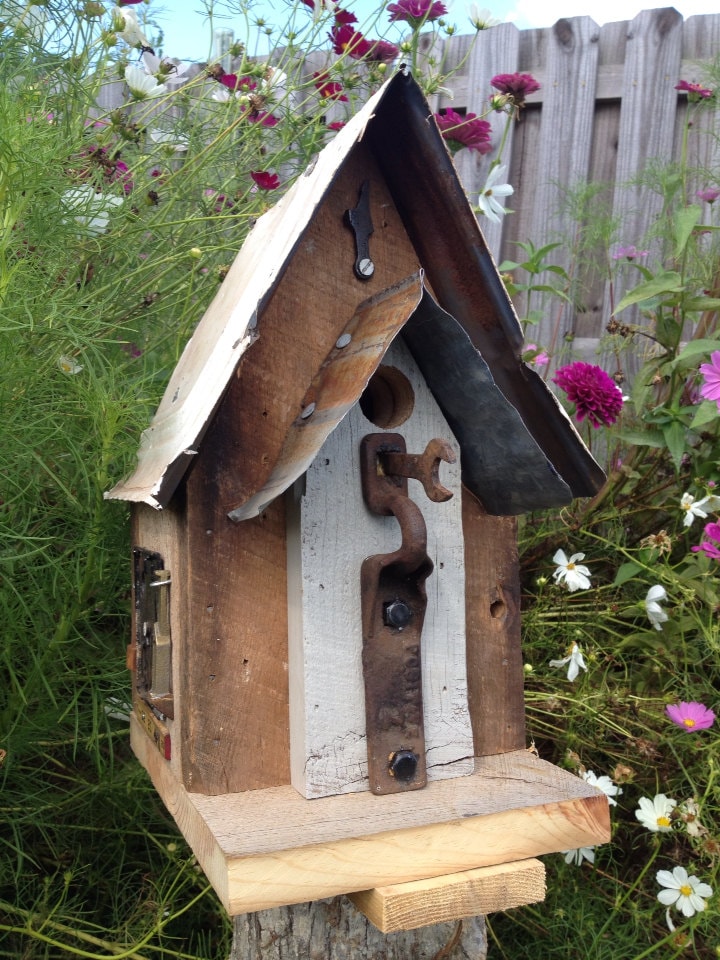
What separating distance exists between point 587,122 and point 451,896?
277cm

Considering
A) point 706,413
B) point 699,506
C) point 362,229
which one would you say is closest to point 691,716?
point 699,506

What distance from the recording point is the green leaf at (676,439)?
2.08m

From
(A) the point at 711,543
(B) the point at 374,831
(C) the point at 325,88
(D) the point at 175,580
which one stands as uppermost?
(C) the point at 325,88

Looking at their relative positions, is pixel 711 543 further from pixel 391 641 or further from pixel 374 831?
pixel 374 831

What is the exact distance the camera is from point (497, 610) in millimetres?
1429

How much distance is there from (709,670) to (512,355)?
1249 millimetres

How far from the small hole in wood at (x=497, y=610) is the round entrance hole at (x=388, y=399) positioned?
34cm

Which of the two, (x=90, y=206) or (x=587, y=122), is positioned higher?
(x=587, y=122)

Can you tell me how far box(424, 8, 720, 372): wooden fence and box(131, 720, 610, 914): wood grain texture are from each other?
80.0 inches

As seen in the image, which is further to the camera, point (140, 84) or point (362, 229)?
point (140, 84)

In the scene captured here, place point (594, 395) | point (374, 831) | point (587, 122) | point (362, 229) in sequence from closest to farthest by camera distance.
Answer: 1. point (374, 831)
2. point (362, 229)
3. point (594, 395)
4. point (587, 122)

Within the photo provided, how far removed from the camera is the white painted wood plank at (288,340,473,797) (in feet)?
3.97

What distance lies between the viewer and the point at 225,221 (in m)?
2.08

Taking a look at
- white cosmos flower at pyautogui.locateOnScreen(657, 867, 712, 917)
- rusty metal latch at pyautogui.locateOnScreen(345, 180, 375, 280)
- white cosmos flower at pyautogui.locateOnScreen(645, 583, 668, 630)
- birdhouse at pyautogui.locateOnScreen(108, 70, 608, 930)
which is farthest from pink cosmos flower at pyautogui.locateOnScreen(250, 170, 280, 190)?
white cosmos flower at pyautogui.locateOnScreen(657, 867, 712, 917)
